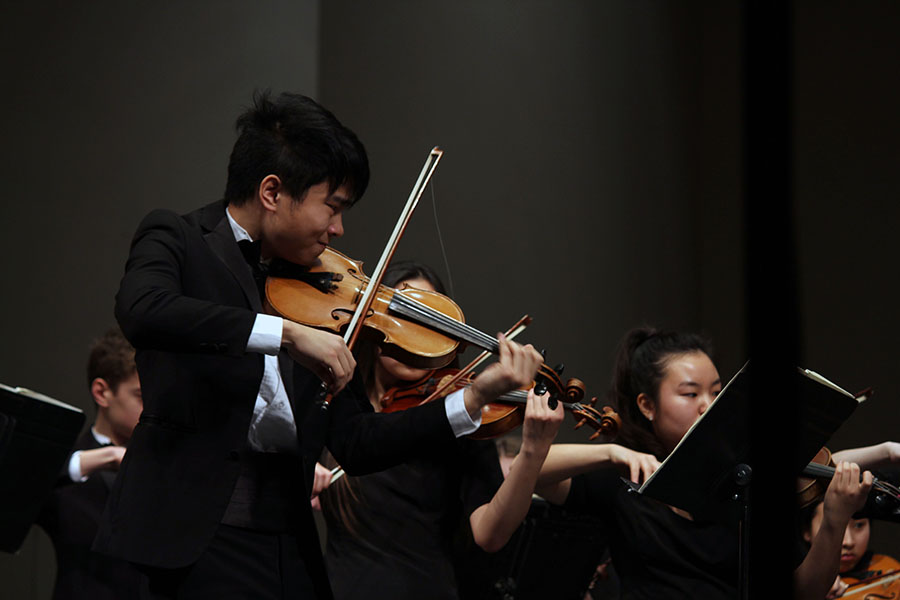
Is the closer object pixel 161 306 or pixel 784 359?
pixel 784 359

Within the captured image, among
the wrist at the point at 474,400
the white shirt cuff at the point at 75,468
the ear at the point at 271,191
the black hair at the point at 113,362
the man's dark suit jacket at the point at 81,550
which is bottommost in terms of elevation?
the man's dark suit jacket at the point at 81,550

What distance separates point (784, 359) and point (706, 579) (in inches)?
64.7

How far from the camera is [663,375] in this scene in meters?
2.17

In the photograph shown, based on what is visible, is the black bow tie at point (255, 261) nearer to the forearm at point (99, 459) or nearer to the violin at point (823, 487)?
the forearm at point (99, 459)

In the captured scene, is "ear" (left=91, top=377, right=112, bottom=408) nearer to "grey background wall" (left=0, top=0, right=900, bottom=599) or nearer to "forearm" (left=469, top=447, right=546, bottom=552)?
"grey background wall" (left=0, top=0, right=900, bottom=599)

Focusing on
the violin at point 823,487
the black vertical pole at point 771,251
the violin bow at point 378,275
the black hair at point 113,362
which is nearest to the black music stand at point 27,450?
the black hair at point 113,362

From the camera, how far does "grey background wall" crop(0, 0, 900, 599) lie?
333 centimetres

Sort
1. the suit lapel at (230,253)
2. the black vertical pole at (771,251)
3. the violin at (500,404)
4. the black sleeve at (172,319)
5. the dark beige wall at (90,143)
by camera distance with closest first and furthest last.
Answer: the black vertical pole at (771,251), the black sleeve at (172,319), the suit lapel at (230,253), the violin at (500,404), the dark beige wall at (90,143)

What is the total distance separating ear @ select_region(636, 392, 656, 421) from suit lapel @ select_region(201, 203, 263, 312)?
3.53 feet

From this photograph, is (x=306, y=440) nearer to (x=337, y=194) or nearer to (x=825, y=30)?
(x=337, y=194)

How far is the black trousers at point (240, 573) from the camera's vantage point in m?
1.24

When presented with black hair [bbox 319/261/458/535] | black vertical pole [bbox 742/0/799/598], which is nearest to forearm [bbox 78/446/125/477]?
black hair [bbox 319/261/458/535]

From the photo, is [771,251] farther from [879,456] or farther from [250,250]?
[879,456]

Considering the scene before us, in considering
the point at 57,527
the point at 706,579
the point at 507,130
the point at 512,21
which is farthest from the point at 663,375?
the point at 512,21
